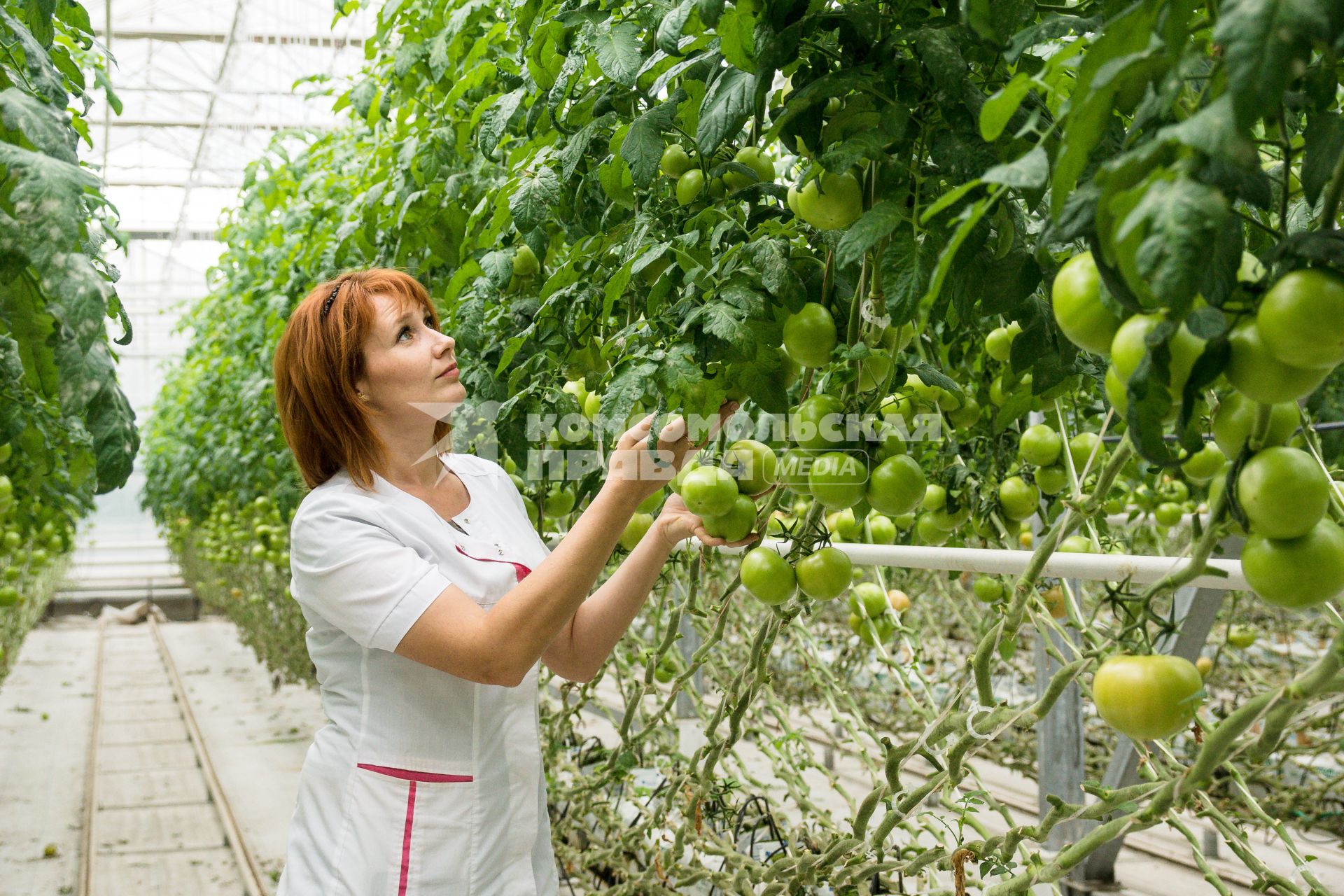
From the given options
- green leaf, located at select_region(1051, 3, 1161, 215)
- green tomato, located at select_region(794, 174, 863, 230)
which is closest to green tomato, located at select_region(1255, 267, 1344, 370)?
green leaf, located at select_region(1051, 3, 1161, 215)

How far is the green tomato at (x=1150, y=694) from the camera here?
0.61m

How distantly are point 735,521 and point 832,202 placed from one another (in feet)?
1.05

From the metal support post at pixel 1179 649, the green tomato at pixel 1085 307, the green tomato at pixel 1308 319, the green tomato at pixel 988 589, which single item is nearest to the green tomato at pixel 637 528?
the green tomato at pixel 988 589

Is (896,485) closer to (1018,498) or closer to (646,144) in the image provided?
(646,144)

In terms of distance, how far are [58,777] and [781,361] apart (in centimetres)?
495

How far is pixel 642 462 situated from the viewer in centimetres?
103

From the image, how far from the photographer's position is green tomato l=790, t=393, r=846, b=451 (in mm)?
969

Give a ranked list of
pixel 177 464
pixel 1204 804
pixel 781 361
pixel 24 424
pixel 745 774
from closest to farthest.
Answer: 1. pixel 781 361
2. pixel 1204 804
3. pixel 24 424
4. pixel 745 774
5. pixel 177 464

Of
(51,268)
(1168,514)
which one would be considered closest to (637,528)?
(51,268)

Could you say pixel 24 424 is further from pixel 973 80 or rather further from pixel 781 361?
pixel 973 80

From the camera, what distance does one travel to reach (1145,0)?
487 mm

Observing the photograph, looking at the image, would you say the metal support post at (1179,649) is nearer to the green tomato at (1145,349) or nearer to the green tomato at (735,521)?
the green tomato at (735,521)

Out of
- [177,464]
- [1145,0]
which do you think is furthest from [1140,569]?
[177,464]

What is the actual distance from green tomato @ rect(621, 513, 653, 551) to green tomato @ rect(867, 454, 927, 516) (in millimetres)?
476
